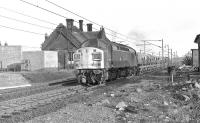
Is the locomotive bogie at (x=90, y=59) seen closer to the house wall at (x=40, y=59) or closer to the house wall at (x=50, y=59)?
the house wall at (x=40, y=59)

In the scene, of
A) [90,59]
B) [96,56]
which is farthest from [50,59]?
[96,56]

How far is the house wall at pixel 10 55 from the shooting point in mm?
46250

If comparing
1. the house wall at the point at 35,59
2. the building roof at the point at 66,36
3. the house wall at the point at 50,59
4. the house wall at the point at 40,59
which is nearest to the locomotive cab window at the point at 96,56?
the house wall at the point at 40,59

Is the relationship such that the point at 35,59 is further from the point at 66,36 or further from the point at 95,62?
the point at 95,62

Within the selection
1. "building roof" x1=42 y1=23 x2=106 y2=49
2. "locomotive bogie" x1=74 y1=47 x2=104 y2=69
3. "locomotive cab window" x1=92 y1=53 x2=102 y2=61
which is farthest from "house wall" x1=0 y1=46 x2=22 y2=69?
"locomotive cab window" x1=92 y1=53 x2=102 y2=61

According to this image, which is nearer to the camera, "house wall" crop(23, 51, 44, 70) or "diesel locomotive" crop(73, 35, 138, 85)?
"diesel locomotive" crop(73, 35, 138, 85)

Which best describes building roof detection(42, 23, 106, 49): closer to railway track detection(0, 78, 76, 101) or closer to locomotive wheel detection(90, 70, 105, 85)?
locomotive wheel detection(90, 70, 105, 85)

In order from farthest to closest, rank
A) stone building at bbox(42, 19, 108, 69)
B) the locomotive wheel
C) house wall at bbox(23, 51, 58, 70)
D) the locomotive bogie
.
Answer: stone building at bbox(42, 19, 108, 69) < house wall at bbox(23, 51, 58, 70) < the locomotive wheel < the locomotive bogie

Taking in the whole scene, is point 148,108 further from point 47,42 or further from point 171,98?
point 47,42

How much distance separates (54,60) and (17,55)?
7.79 m

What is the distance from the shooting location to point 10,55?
47156 mm

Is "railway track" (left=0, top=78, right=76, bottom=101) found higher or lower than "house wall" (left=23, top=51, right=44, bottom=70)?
lower

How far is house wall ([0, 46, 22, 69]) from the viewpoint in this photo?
152 feet

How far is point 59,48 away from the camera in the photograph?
55.6m
